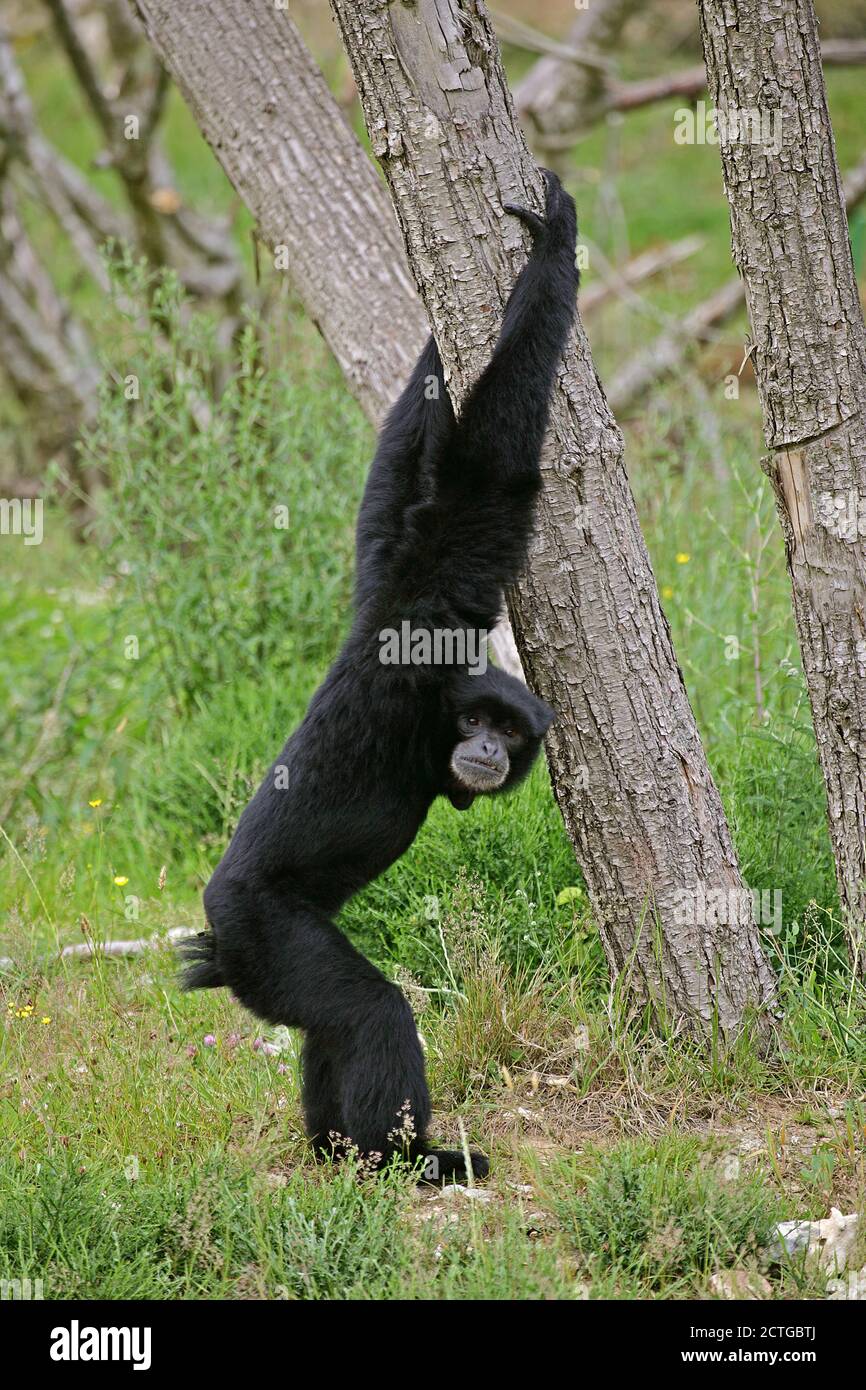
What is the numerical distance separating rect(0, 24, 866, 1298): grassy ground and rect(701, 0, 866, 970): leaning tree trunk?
2.58ft

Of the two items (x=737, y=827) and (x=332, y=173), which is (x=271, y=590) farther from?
(x=737, y=827)

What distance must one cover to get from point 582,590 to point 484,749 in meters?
0.59

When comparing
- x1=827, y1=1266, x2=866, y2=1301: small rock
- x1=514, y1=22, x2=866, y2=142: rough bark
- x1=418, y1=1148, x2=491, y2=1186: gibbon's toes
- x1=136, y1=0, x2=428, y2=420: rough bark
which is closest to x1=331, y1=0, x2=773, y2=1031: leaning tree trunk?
x1=418, y1=1148, x2=491, y2=1186: gibbon's toes

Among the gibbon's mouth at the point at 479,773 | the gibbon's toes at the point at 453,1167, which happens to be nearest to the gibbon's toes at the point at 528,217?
the gibbon's mouth at the point at 479,773

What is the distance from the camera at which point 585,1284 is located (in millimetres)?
3465

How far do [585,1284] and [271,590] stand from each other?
4.24 metres

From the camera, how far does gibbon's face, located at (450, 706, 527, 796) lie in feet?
13.7

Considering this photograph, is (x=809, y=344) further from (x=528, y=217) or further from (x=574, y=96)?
(x=574, y=96)

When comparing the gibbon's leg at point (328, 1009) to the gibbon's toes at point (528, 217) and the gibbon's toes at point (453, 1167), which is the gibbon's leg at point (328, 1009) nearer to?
the gibbon's toes at point (453, 1167)

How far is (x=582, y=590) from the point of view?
13.6 ft

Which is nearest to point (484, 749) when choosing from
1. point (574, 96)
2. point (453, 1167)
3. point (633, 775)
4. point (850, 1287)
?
point (633, 775)

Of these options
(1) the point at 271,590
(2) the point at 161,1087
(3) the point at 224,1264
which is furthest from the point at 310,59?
(3) the point at 224,1264

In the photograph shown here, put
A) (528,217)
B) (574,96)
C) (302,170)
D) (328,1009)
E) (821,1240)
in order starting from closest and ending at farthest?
(821,1240) → (528,217) → (328,1009) → (302,170) → (574,96)

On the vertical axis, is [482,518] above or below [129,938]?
above
